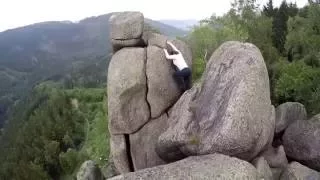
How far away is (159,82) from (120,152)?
13.8 ft

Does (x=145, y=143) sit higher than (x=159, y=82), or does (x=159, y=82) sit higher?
(x=159, y=82)

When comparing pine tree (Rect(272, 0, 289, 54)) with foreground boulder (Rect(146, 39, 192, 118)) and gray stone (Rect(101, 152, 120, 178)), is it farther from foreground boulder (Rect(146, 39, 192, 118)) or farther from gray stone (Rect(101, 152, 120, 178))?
foreground boulder (Rect(146, 39, 192, 118))

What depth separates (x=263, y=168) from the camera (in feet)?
73.2

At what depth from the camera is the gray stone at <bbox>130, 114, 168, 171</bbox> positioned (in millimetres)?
25391

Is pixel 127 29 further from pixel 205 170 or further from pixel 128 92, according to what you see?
pixel 205 170

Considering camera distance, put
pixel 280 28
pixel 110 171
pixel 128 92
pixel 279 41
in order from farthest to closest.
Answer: pixel 280 28
pixel 279 41
pixel 110 171
pixel 128 92

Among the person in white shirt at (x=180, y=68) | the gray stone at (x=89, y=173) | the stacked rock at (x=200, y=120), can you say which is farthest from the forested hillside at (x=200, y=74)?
the person in white shirt at (x=180, y=68)

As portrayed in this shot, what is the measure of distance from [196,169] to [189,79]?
7.03 meters

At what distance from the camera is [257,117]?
2220 cm

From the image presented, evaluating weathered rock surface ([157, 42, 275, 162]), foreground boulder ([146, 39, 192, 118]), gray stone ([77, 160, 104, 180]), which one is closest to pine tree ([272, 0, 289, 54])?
gray stone ([77, 160, 104, 180])

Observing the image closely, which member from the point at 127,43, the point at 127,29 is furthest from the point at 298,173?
the point at 127,29

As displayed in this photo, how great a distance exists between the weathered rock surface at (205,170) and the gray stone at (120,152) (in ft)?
17.2

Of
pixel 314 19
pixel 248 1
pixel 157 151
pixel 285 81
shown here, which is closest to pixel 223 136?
pixel 157 151

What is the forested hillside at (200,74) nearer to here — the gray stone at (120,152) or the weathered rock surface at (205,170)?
the gray stone at (120,152)
